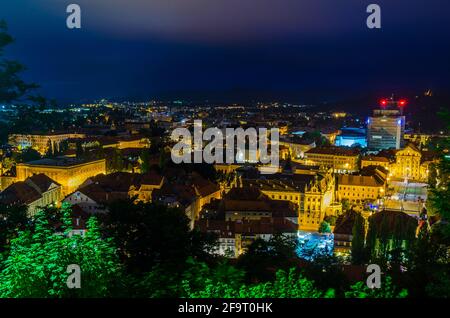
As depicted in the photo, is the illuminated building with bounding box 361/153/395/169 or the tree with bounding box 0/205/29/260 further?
the illuminated building with bounding box 361/153/395/169

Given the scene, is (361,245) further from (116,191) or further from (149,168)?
(149,168)

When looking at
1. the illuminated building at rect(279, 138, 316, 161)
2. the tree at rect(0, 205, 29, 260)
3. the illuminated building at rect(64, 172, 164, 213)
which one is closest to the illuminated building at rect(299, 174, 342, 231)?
the illuminated building at rect(64, 172, 164, 213)

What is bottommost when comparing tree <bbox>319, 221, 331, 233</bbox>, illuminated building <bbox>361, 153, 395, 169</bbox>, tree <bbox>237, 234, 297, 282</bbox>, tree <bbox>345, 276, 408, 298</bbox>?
tree <bbox>319, 221, 331, 233</bbox>

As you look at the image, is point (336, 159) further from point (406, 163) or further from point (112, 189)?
point (112, 189)

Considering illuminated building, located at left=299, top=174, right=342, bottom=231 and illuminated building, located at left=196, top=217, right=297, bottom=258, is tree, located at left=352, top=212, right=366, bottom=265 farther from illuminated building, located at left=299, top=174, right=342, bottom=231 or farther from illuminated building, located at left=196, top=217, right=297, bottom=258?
illuminated building, located at left=299, top=174, right=342, bottom=231

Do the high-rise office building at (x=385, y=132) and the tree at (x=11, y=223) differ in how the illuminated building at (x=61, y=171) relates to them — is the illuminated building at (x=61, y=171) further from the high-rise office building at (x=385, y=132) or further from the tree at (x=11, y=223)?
the high-rise office building at (x=385, y=132)

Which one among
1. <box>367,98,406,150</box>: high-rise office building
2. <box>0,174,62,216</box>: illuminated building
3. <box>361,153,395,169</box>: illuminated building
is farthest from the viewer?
<box>367,98,406,150</box>: high-rise office building
